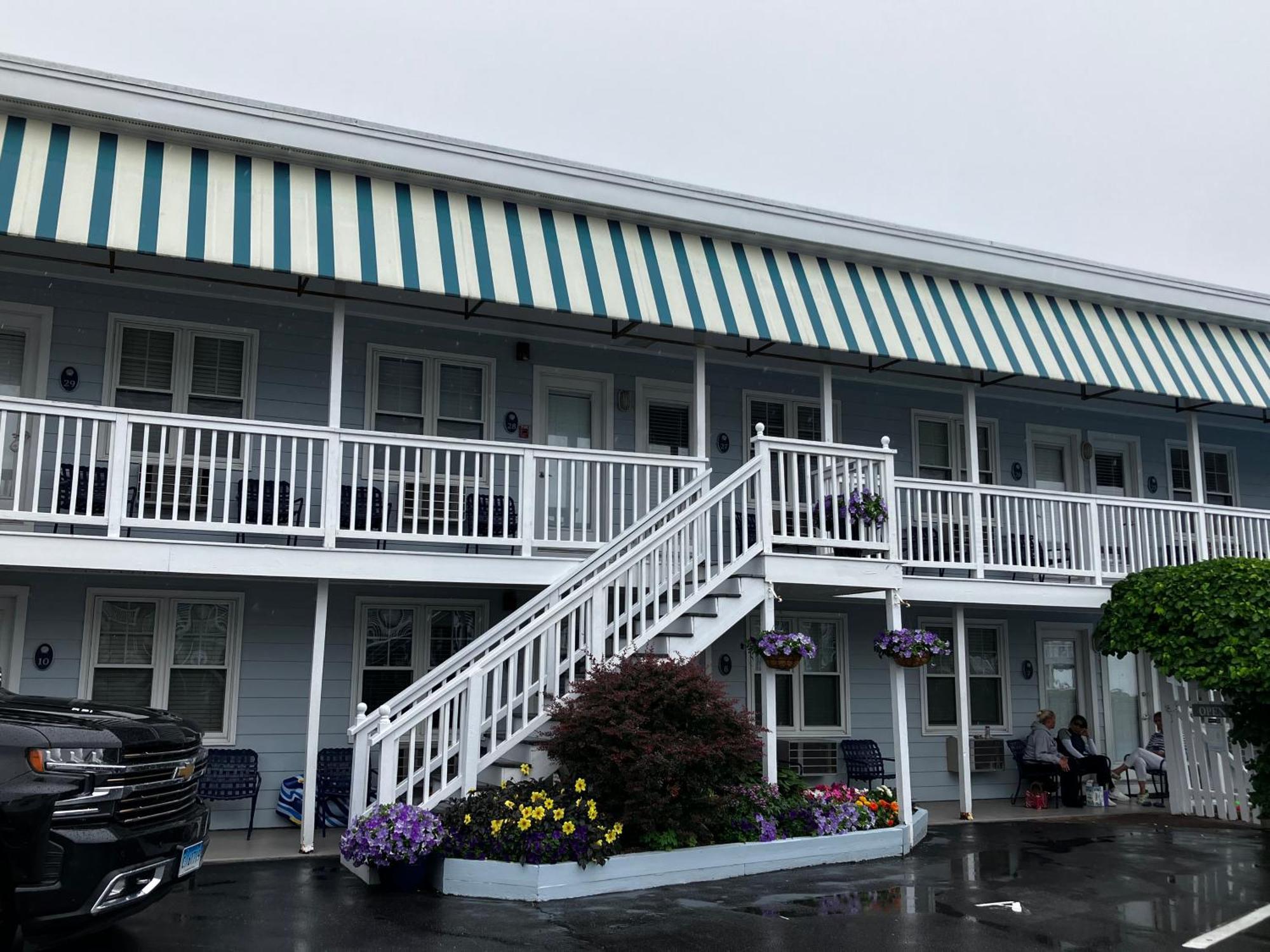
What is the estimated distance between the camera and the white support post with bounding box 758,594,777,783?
10.8 metres

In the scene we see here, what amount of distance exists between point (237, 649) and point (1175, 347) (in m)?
12.9

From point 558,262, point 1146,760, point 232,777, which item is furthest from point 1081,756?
point 232,777

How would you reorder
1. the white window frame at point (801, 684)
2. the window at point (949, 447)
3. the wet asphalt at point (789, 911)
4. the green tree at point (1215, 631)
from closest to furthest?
the wet asphalt at point (789, 911)
the green tree at point (1215, 631)
the white window frame at point (801, 684)
the window at point (949, 447)

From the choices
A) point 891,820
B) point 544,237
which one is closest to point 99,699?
point 544,237

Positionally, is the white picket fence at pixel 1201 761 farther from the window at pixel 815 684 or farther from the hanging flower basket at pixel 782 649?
the hanging flower basket at pixel 782 649

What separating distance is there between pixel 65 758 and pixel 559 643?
4909 mm

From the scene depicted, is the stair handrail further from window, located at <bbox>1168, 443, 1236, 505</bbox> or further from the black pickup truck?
window, located at <bbox>1168, 443, 1236, 505</bbox>

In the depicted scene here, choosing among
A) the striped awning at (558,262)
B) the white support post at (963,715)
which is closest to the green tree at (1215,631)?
the white support post at (963,715)

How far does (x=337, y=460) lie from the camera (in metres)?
10.7

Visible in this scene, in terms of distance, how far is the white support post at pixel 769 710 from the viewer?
1083 cm

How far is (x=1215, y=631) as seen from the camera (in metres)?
12.4

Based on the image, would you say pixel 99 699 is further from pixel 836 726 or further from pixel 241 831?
pixel 836 726

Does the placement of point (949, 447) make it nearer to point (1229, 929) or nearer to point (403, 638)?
point (403, 638)

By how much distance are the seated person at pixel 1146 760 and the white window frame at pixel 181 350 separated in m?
12.5
